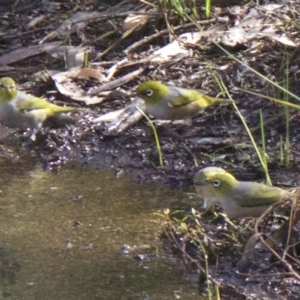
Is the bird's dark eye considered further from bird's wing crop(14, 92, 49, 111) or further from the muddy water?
bird's wing crop(14, 92, 49, 111)

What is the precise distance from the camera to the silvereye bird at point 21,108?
25.3 ft

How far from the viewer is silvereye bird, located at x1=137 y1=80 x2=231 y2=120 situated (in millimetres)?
7453

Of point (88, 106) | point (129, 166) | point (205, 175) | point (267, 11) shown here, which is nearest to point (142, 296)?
point (205, 175)

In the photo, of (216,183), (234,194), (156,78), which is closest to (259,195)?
(234,194)

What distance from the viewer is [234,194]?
18.1ft

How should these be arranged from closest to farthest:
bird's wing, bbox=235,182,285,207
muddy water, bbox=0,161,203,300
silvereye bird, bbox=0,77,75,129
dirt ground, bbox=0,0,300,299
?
1. muddy water, bbox=0,161,203,300
2. bird's wing, bbox=235,182,285,207
3. dirt ground, bbox=0,0,300,299
4. silvereye bird, bbox=0,77,75,129

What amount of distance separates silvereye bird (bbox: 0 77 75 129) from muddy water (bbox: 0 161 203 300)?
76 centimetres

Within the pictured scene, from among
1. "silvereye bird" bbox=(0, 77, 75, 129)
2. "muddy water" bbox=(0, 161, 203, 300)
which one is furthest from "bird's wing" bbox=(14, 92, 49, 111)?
"muddy water" bbox=(0, 161, 203, 300)

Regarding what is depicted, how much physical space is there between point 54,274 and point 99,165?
83.2 inches

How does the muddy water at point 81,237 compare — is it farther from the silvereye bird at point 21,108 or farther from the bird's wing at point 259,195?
the silvereye bird at point 21,108

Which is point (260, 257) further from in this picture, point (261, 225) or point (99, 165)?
point (99, 165)

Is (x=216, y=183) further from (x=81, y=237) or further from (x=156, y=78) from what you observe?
(x=156, y=78)

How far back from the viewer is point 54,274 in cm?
494

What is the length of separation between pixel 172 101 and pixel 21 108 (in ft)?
4.16
